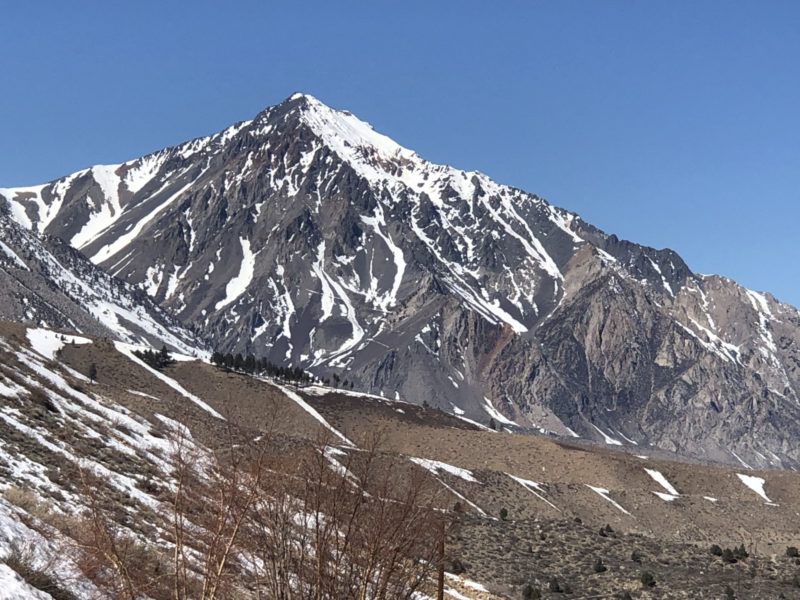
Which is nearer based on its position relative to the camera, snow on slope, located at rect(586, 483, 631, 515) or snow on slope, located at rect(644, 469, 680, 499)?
snow on slope, located at rect(586, 483, 631, 515)

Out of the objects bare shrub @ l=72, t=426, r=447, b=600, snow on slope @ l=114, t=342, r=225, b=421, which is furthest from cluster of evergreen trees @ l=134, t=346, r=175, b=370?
bare shrub @ l=72, t=426, r=447, b=600

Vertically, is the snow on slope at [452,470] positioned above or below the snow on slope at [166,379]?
below

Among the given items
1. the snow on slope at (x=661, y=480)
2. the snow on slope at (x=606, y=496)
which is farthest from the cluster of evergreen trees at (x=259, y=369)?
the snow on slope at (x=606, y=496)

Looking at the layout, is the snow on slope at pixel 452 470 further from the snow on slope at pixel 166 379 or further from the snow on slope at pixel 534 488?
the snow on slope at pixel 166 379

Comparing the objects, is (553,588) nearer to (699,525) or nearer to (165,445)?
(165,445)

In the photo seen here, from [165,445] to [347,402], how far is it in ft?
358

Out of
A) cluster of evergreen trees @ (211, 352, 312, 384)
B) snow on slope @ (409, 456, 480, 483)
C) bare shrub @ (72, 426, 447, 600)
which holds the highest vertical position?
cluster of evergreen trees @ (211, 352, 312, 384)

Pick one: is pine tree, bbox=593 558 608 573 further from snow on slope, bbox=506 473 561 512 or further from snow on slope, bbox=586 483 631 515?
snow on slope, bbox=586 483 631 515

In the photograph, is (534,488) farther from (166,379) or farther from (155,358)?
(155,358)

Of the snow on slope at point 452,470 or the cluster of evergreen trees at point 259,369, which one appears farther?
the cluster of evergreen trees at point 259,369

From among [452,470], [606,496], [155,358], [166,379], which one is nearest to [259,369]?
[155,358]

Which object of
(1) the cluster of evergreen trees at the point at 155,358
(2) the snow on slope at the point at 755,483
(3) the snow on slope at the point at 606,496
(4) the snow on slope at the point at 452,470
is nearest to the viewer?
A: (4) the snow on slope at the point at 452,470

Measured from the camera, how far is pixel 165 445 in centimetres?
3891

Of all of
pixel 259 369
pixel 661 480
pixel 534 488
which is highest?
pixel 259 369
